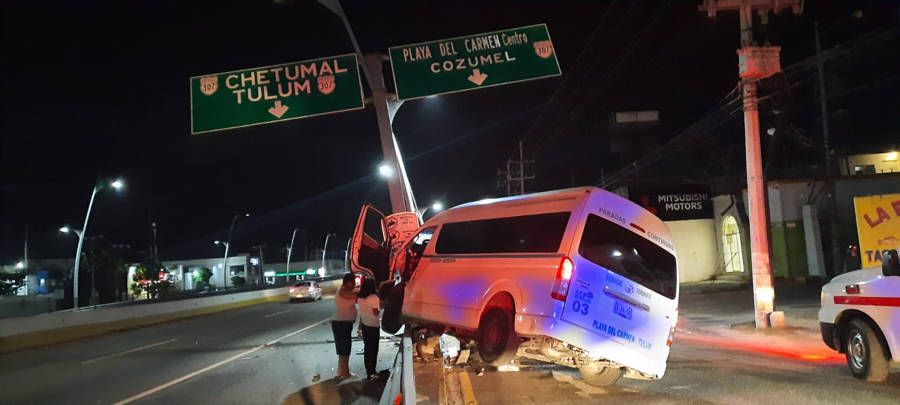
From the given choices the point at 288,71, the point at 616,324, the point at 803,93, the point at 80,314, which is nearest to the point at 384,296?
the point at 616,324

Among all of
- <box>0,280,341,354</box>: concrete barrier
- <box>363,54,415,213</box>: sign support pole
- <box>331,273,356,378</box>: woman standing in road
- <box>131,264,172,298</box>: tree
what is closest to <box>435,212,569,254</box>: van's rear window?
<box>331,273,356,378</box>: woman standing in road

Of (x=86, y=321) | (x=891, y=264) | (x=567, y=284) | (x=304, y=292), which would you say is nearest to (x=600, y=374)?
(x=567, y=284)

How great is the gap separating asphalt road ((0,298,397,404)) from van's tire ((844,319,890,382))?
251 inches

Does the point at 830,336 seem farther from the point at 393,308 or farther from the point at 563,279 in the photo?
the point at 393,308

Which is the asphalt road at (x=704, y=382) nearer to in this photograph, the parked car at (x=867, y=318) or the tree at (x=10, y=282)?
the parked car at (x=867, y=318)

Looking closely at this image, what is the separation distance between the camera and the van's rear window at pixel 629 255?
22.1 ft

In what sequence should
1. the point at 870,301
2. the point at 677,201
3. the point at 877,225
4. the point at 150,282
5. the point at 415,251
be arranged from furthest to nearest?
the point at 150,282
the point at 677,201
the point at 877,225
the point at 415,251
the point at 870,301

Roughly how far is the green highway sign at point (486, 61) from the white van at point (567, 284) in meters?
5.16

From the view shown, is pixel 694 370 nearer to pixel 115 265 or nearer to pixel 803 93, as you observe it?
pixel 803 93

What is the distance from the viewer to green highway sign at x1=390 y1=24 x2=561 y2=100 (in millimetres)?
12945

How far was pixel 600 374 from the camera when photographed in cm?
794

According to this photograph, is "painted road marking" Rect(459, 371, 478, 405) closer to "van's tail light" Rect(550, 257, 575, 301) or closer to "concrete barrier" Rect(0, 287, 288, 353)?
"van's tail light" Rect(550, 257, 575, 301)

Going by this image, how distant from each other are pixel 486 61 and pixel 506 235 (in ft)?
20.6

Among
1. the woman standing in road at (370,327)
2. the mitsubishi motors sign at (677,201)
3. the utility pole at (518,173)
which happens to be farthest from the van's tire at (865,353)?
the utility pole at (518,173)
